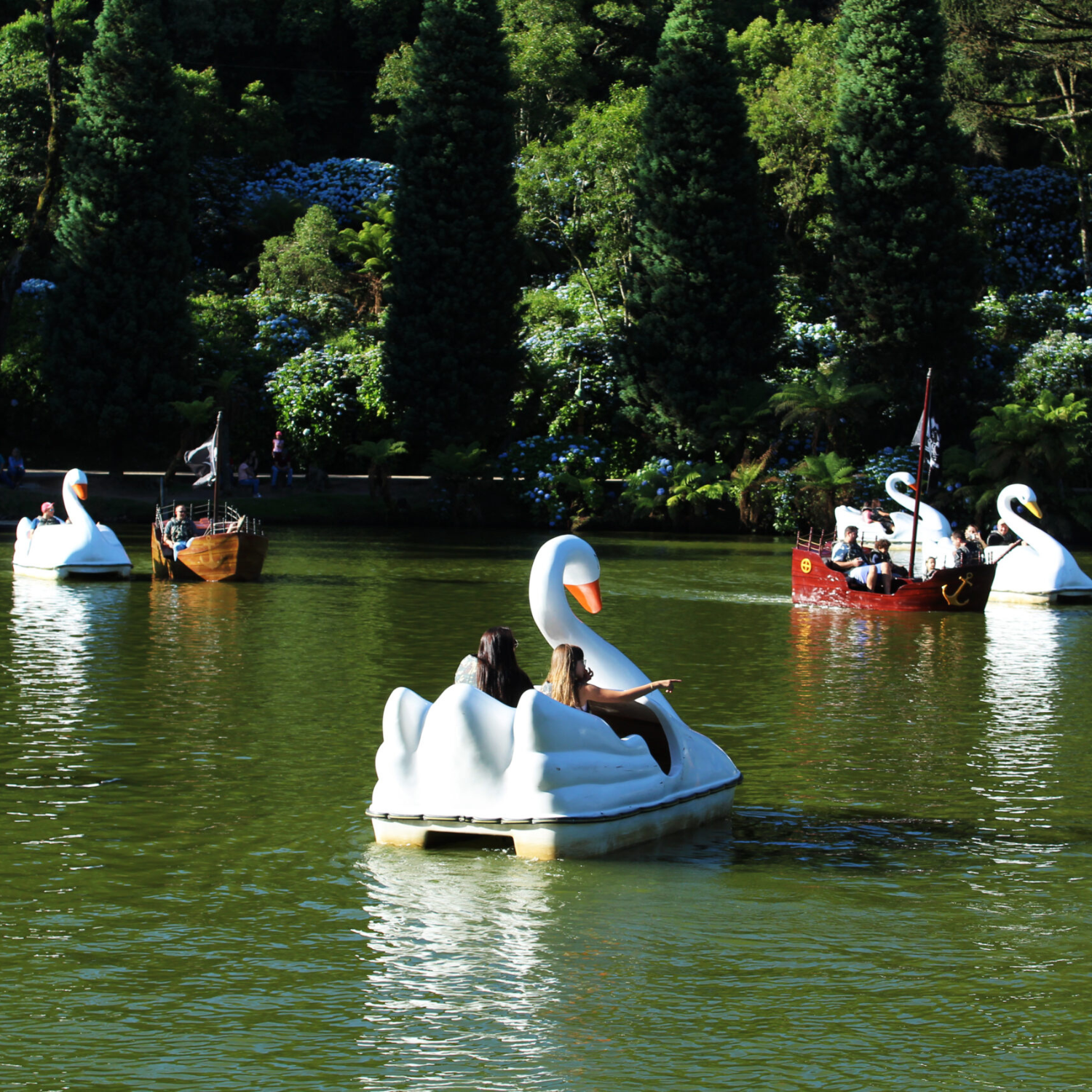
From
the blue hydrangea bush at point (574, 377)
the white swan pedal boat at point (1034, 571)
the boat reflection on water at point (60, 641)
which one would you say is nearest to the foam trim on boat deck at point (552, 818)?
the boat reflection on water at point (60, 641)

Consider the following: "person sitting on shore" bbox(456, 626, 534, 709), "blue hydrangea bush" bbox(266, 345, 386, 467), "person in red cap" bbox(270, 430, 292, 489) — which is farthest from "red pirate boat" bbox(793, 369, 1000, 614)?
"blue hydrangea bush" bbox(266, 345, 386, 467)

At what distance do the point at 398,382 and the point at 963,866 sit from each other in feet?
115

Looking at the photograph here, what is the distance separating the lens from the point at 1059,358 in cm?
4062

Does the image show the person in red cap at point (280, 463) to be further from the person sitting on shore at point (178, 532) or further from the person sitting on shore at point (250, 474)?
the person sitting on shore at point (178, 532)

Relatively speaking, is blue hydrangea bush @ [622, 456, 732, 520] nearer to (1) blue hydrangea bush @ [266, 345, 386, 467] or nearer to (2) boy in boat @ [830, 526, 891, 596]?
(1) blue hydrangea bush @ [266, 345, 386, 467]

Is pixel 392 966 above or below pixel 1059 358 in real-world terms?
below

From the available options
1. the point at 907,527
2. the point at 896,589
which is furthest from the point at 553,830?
the point at 907,527

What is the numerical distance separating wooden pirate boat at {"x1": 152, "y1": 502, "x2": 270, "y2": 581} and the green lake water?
8.89m

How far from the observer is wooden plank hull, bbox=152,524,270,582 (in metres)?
24.5

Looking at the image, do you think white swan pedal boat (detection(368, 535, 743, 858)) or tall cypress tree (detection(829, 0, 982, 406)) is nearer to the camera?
white swan pedal boat (detection(368, 535, 743, 858))

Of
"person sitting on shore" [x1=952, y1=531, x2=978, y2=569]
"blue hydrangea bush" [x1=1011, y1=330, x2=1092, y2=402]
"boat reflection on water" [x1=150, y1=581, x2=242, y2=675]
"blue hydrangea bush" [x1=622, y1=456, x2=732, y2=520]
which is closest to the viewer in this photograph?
"boat reflection on water" [x1=150, y1=581, x2=242, y2=675]

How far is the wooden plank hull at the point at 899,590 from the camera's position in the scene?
22.4 metres

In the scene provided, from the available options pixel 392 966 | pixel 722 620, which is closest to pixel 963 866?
pixel 392 966

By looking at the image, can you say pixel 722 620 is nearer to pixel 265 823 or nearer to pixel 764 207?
pixel 265 823
